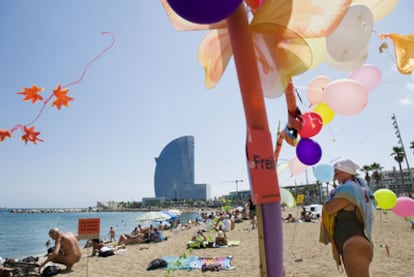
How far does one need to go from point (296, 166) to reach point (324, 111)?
3.40 ft

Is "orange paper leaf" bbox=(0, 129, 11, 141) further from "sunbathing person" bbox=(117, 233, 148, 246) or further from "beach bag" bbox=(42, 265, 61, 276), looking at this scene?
"sunbathing person" bbox=(117, 233, 148, 246)

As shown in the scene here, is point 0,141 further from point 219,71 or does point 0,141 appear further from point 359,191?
point 359,191

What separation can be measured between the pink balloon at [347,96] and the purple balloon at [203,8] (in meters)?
1.76

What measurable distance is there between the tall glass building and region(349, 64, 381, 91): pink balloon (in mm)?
116171

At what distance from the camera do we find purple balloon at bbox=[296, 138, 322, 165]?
10.1 feet

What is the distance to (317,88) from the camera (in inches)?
127

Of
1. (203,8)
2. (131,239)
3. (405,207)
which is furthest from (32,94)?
(131,239)

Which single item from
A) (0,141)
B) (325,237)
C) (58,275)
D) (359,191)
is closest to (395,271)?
(325,237)

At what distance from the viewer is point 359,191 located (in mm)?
2279

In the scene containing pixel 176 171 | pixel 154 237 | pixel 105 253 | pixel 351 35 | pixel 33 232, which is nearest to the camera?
pixel 351 35

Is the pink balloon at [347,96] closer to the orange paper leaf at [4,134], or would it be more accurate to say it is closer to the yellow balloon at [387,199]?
the yellow balloon at [387,199]

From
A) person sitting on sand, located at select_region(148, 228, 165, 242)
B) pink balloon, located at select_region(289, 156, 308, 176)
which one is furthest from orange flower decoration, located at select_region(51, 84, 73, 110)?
person sitting on sand, located at select_region(148, 228, 165, 242)

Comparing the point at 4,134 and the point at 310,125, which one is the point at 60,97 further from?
the point at 310,125

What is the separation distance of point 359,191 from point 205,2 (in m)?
1.87
